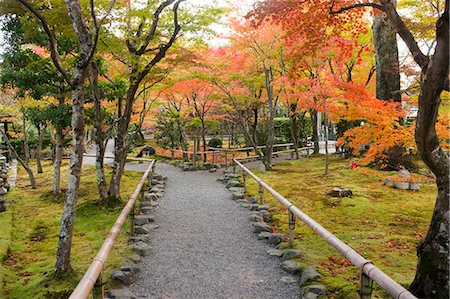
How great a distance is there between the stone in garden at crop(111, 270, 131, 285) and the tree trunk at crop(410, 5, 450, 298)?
3396 millimetres

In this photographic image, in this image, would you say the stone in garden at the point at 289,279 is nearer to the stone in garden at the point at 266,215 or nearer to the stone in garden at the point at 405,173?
the stone in garden at the point at 266,215

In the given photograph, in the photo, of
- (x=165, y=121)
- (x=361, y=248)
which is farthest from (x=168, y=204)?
(x=165, y=121)

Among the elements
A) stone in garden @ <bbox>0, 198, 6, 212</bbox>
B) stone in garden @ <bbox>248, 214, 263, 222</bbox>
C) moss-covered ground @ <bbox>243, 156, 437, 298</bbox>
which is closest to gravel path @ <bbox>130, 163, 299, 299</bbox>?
stone in garden @ <bbox>248, 214, 263, 222</bbox>

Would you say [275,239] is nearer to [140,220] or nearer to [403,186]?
[140,220]

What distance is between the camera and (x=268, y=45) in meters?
12.7

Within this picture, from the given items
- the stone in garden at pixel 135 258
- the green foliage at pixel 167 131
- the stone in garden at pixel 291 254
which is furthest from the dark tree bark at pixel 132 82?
the green foliage at pixel 167 131

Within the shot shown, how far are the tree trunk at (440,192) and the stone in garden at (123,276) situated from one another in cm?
340

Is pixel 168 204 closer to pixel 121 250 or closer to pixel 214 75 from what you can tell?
pixel 121 250

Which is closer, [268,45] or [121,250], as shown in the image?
[121,250]

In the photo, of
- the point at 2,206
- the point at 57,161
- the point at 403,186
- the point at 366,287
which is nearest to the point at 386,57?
the point at 403,186

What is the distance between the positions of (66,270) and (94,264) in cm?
218

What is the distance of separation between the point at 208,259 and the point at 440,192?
3265 millimetres

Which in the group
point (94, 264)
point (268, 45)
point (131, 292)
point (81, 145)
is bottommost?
point (131, 292)

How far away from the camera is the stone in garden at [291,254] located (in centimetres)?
497
